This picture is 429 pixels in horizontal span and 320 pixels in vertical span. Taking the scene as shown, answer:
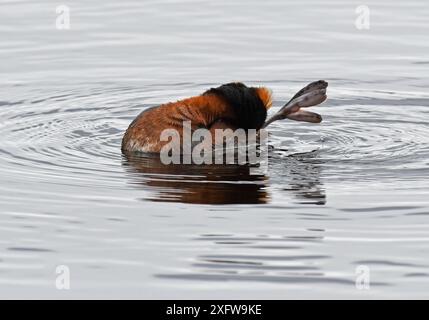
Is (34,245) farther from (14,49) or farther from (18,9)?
(18,9)

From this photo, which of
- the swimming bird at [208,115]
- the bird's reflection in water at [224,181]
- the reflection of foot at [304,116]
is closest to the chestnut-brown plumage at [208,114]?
the swimming bird at [208,115]

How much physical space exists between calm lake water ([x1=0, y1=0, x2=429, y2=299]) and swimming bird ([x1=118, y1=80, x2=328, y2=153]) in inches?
10.1

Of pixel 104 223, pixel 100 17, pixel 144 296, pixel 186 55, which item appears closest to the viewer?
pixel 144 296

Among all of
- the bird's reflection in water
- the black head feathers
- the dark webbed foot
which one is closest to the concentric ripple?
the bird's reflection in water

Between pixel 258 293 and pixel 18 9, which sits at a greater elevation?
pixel 18 9

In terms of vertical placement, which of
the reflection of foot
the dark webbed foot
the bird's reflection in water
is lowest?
the bird's reflection in water

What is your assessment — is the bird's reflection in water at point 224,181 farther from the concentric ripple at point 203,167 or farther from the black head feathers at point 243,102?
the black head feathers at point 243,102

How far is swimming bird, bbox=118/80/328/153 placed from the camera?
1249 centimetres

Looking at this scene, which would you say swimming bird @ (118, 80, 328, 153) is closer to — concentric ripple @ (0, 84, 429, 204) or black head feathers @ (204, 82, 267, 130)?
black head feathers @ (204, 82, 267, 130)

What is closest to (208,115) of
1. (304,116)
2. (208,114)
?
(208,114)

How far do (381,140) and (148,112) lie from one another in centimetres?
251

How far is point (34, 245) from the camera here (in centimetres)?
993

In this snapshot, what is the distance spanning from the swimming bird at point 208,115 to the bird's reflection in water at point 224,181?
0.21 m

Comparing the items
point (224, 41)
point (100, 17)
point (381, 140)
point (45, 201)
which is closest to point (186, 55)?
point (224, 41)
